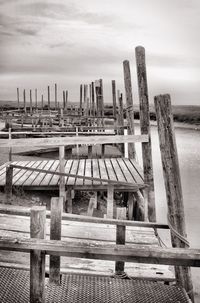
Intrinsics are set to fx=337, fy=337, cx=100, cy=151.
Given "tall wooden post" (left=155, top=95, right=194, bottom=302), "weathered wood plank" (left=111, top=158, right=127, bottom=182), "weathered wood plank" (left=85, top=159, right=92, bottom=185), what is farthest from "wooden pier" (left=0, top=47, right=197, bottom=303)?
"weathered wood plank" (left=85, top=159, right=92, bottom=185)

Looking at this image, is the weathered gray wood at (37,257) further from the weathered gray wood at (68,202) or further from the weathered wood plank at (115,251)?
the weathered gray wood at (68,202)

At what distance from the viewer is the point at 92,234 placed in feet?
15.8

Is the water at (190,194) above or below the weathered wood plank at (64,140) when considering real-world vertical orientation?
below

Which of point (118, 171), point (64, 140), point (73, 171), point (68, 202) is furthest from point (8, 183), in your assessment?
point (118, 171)

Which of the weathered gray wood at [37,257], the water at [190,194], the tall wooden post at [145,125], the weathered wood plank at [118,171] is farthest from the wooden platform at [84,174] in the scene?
the weathered gray wood at [37,257]

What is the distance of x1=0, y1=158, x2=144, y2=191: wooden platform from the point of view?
7352 millimetres

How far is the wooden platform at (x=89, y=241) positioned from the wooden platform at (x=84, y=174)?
1379 mm

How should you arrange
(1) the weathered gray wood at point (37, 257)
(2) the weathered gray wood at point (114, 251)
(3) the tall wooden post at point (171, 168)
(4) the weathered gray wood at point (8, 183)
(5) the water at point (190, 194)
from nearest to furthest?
(2) the weathered gray wood at point (114, 251), (1) the weathered gray wood at point (37, 257), (3) the tall wooden post at point (171, 168), (4) the weathered gray wood at point (8, 183), (5) the water at point (190, 194)

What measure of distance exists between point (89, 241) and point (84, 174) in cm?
568

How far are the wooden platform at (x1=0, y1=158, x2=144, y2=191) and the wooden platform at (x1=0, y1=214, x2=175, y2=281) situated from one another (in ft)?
4.53

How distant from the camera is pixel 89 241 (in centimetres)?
278

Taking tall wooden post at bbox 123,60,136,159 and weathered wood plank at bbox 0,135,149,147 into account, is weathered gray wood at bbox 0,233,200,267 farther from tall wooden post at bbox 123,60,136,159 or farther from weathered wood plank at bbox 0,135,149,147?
tall wooden post at bbox 123,60,136,159

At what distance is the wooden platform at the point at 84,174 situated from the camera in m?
7.35

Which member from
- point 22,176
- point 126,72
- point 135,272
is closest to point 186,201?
point 126,72
